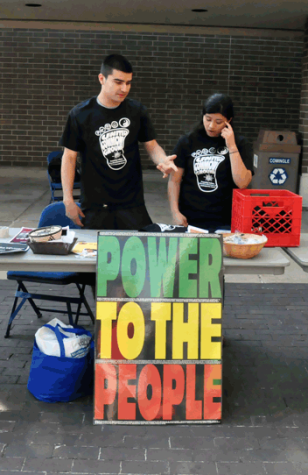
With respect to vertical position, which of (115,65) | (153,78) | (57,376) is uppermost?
(153,78)

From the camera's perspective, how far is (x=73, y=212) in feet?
11.9

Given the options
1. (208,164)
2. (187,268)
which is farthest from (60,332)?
(208,164)

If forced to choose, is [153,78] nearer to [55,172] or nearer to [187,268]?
[55,172]

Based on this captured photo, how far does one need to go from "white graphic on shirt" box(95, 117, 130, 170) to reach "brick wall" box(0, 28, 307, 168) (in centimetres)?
795

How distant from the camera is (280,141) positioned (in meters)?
8.24

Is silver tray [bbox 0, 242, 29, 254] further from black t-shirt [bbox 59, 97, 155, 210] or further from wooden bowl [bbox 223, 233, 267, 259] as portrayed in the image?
wooden bowl [bbox 223, 233, 267, 259]

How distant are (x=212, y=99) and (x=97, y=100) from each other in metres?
0.74

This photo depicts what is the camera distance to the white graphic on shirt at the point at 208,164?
3.38m

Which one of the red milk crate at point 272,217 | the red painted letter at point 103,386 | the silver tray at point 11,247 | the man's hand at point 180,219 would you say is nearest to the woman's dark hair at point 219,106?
the red milk crate at point 272,217

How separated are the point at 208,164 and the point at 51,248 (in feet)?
3.70

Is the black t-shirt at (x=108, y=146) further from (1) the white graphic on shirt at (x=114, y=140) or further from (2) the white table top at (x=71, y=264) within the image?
(2) the white table top at (x=71, y=264)

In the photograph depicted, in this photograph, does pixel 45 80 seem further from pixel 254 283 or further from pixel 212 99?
pixel 212 99

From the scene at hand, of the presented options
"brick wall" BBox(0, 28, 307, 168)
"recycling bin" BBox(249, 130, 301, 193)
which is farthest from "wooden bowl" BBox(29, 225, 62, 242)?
"brick wall" BBox(0, 28, 307, 168)

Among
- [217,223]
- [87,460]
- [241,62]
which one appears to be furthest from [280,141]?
[87,460]
